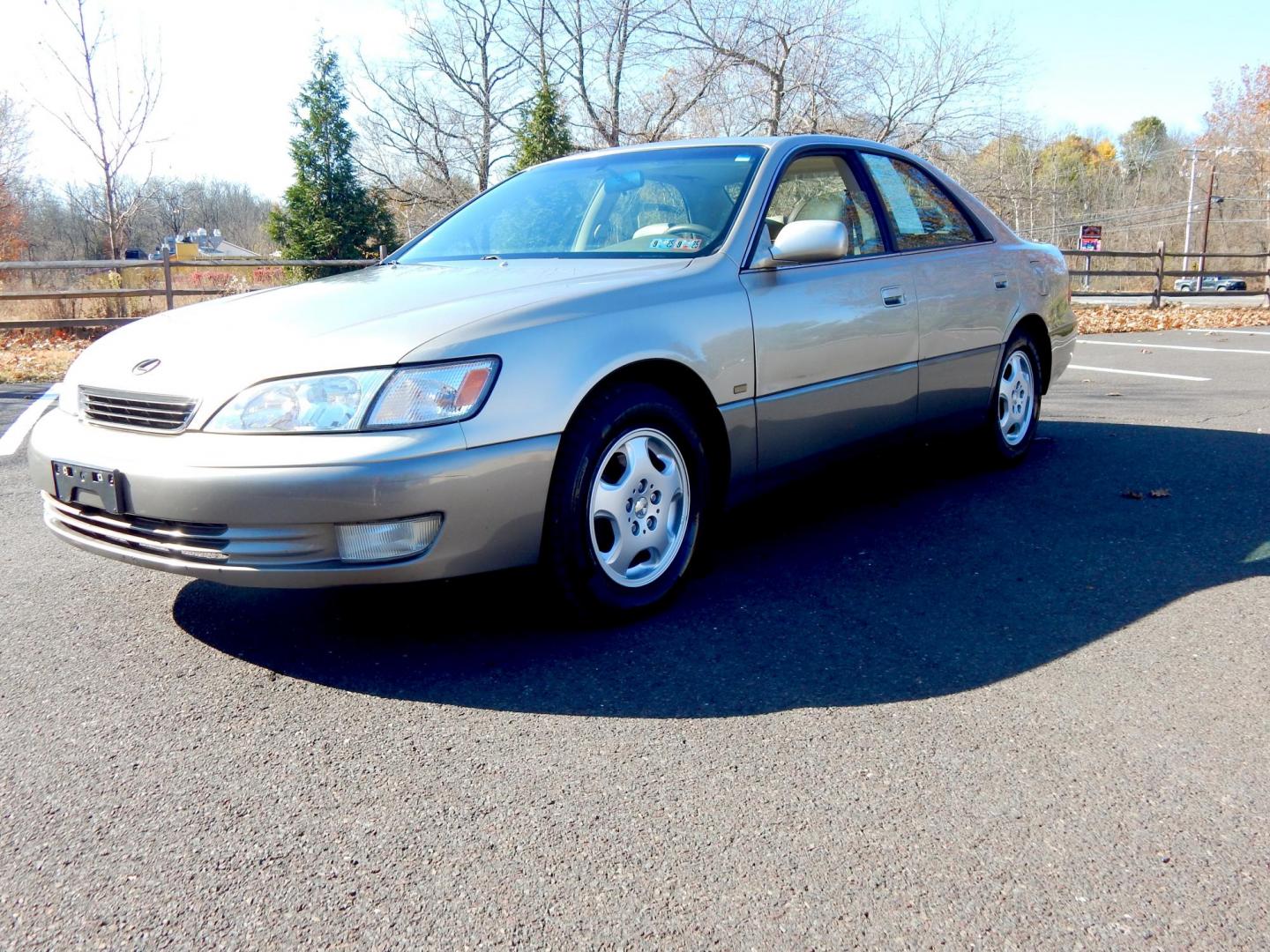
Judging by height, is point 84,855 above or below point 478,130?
below

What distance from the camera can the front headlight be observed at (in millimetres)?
2645

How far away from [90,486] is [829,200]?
2.86m

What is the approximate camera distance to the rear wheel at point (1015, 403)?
16.5ft

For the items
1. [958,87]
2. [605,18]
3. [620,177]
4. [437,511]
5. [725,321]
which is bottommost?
[437,511]

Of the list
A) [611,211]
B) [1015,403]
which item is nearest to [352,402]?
[611,211]

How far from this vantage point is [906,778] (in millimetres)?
2229

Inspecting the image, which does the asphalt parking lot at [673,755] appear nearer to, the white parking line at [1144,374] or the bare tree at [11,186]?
the white parking line at [1144,374]

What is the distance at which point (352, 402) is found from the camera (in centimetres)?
266

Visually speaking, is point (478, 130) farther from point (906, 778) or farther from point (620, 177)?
point (906, 778)

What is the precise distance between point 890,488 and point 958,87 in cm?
2263

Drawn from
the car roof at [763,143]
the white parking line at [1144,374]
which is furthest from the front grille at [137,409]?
the white parking line at [1144,374]

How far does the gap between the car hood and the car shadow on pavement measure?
710mm

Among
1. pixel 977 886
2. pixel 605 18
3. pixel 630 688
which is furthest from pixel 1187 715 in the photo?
pixel 605 18

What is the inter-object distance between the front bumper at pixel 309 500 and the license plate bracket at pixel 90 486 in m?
0.03
